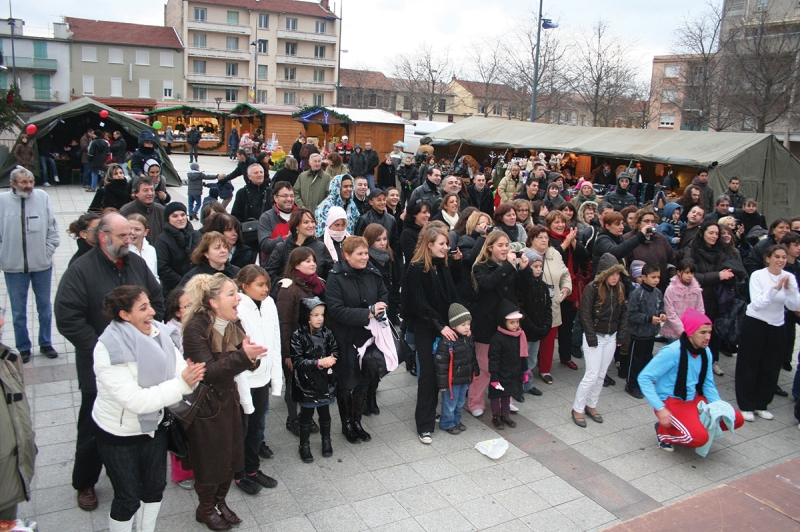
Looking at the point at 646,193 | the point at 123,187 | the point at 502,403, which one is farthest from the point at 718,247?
the point at 646,193

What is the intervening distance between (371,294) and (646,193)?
48.6 feet

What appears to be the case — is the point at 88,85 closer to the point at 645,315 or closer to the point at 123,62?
the point at 123,62

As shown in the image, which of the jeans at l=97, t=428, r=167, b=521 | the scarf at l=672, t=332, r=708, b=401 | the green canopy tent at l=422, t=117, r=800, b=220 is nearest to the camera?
the jeans at l=97, t=428, r=167, b=521

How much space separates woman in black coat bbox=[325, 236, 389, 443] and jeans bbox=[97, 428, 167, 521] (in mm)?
1752

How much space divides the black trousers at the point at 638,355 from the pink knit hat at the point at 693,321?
4.38 feet

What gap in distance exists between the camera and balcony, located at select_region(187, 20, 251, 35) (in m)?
64.2

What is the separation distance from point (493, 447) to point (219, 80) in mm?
66931

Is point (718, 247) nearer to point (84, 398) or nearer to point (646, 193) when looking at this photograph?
point (84, 398)

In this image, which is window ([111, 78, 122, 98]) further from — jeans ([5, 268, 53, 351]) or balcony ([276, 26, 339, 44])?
jeans ([5, 268, 53, 351])

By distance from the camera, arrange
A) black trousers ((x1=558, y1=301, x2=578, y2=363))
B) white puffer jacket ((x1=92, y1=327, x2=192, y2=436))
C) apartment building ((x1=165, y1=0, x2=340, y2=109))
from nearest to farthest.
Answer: white puffer jacket ((x1=92, y1=327, x2=192, y2=436)), black trousers ((x1=558, y1=301, x2=578, y2=363)), apartment building ((x1=165, y1=0, x2=340, y2=109))

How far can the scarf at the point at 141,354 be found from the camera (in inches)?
130

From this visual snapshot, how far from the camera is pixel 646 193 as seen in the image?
58.2 ft

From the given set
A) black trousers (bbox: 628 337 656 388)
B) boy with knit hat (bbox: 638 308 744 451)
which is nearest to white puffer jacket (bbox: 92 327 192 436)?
boy with knit hat (bbox: 638 308 744 451)

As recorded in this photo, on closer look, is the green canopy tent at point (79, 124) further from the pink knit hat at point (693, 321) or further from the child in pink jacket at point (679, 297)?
the pink knit hat at point (693, 321)
